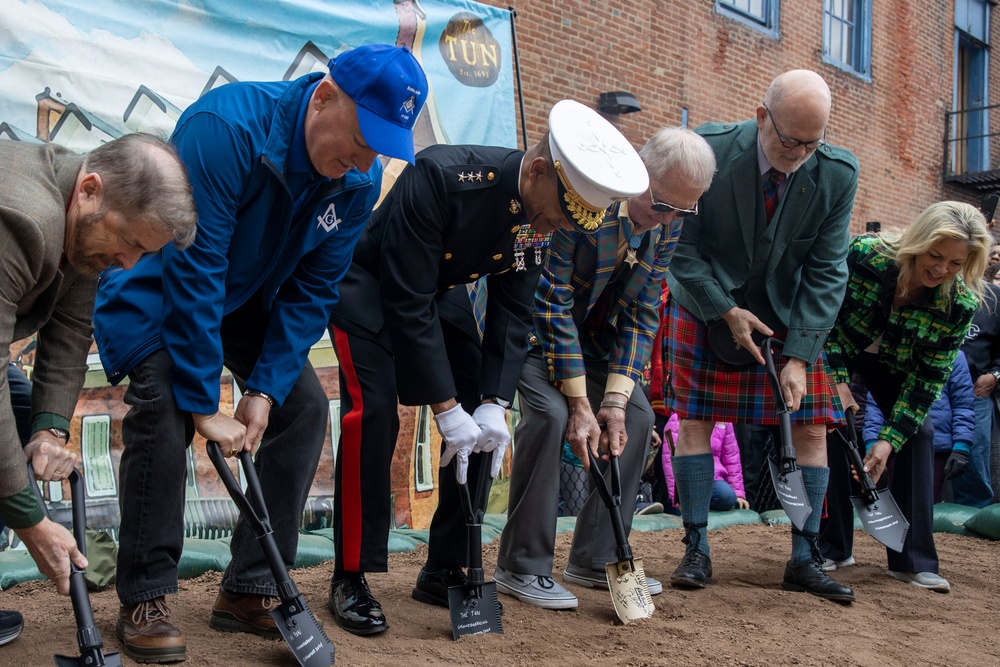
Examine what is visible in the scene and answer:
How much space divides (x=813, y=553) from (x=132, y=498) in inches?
103

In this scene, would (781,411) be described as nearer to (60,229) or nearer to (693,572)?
(693,572)

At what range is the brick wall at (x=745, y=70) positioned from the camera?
315 inches

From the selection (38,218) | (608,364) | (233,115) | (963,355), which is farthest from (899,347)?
(38,218)

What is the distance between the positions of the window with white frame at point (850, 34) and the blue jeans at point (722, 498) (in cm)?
729

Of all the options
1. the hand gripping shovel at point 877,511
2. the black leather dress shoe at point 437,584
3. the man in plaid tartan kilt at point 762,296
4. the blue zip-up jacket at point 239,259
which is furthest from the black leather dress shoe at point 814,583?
the blue zip-up jacket at point 239,259

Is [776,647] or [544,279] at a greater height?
[544,279]

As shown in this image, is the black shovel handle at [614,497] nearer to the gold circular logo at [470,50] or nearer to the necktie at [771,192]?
the necktie at [771,192]

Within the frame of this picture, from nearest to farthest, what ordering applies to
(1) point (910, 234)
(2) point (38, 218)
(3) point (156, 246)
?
(2) point (38, 218), (3) point (156, 246), (1) point (910, 234)

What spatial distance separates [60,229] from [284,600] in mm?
1032

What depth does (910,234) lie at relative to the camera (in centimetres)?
417

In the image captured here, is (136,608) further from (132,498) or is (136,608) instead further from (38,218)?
(38,218)

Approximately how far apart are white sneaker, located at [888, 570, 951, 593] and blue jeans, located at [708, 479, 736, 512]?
1.62 meters

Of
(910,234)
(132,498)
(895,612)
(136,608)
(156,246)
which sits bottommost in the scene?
(895,612)

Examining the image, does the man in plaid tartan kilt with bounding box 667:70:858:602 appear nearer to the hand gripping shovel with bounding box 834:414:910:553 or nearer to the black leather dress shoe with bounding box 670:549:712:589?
the black leather dress shoe with bounding box 670:549:712:589
